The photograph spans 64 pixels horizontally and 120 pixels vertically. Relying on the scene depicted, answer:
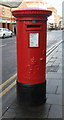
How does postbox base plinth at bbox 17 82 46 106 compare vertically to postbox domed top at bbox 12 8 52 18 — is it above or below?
below

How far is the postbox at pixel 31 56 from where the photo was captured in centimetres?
423

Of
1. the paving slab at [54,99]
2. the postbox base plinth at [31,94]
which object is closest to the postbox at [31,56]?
the postbox base plinth at [31,94]

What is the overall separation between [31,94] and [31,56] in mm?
740

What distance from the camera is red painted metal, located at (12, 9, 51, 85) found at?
419 cm

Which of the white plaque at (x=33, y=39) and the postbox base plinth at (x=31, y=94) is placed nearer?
the white plaque at (x=33, y=39)

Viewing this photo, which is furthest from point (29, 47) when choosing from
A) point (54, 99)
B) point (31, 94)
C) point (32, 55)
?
point (54, 99)

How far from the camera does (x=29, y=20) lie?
13.7 feet

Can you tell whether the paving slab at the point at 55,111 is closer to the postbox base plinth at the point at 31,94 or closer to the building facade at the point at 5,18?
the postbox base plinth at the point at 31,94

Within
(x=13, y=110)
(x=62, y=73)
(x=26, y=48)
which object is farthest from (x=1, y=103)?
(x=62, y=73)

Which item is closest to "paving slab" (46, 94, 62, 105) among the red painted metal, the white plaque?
the red painted metal

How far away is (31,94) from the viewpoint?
4.38 meters

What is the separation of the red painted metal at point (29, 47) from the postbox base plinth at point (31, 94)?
98 millimetres

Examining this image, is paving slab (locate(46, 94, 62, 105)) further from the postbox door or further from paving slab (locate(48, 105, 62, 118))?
the postbox door

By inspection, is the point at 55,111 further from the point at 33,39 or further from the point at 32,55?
the point at 33,39
